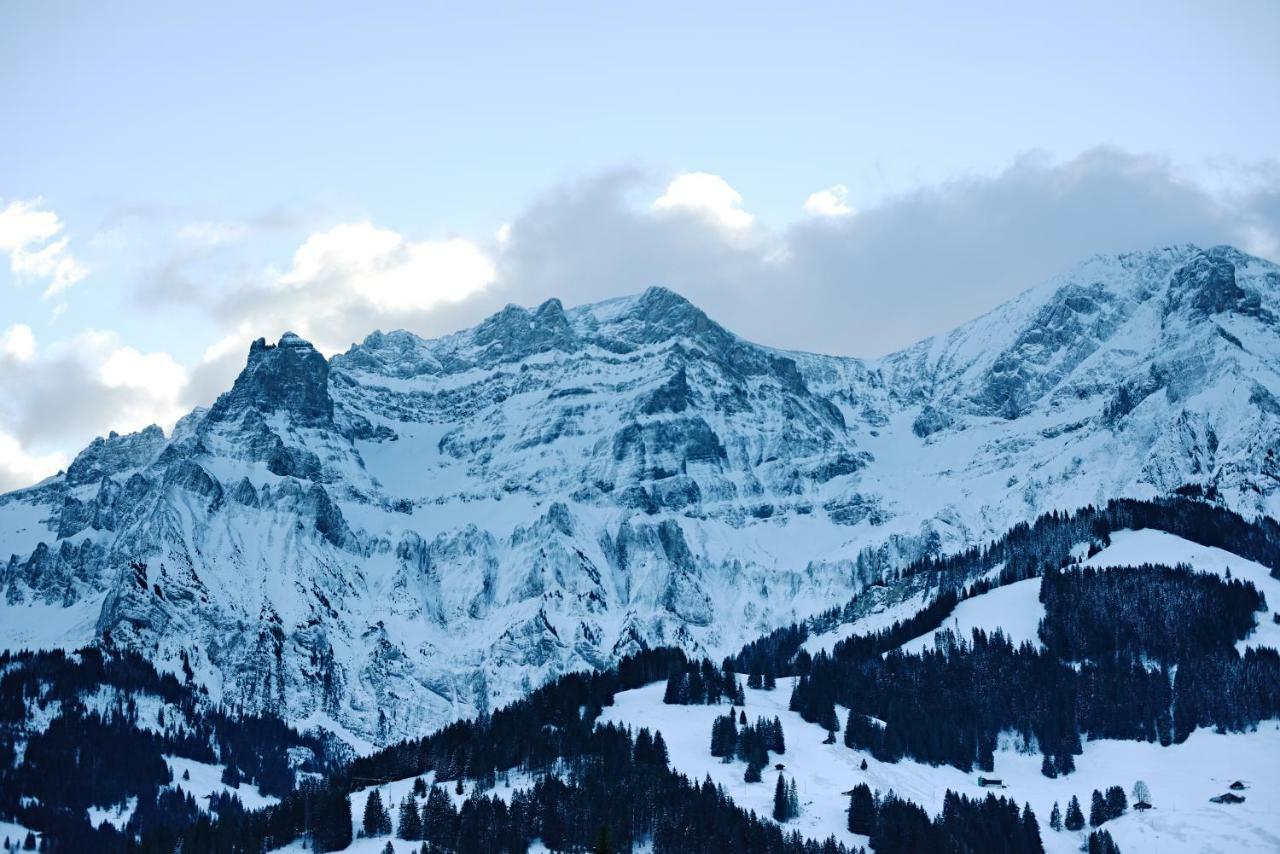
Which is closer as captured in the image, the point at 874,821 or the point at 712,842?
the point at 712,842

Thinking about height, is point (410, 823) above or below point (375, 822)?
below

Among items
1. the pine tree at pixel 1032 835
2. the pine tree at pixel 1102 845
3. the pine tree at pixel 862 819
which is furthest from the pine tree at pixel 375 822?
the pine tree at pixel 1102 845

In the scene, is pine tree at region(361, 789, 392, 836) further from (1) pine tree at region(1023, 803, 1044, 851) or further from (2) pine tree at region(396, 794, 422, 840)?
(1) pine tree at region(1023, 803, 1044, 851)

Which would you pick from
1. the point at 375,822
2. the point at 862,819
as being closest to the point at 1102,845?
the point at 862,819

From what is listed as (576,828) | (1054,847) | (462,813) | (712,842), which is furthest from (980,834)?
(462,813)

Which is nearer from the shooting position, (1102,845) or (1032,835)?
(1032,835)

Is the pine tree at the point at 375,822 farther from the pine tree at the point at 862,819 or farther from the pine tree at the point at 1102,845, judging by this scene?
the pine tree at the point at 1102,845

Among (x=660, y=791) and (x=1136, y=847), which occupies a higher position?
(x=660, y=791)

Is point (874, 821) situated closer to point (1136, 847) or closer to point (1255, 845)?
point (1136, 847)

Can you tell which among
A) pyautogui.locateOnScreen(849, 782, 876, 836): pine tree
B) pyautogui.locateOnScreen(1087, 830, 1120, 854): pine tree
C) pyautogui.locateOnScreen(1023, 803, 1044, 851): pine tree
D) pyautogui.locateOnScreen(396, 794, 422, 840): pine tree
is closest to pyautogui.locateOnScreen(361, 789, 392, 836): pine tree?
pyautogui.locateOnScreen(396, 794, 422, 840): pine tree

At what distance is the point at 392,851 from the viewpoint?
186375mm

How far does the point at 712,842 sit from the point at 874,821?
2478 centimetres

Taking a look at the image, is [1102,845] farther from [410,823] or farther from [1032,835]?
[410,823]

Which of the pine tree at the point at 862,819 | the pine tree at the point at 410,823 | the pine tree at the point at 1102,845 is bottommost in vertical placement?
the pine tree at the point at 1102,845
